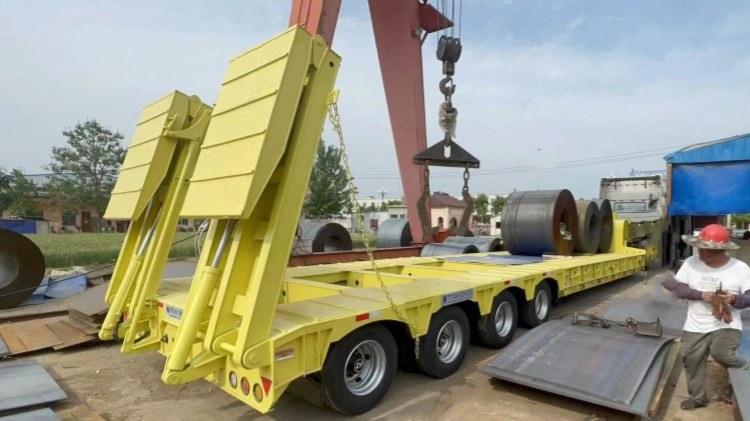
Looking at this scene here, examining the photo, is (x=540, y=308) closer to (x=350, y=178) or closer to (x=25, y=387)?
(x=350, y=178)

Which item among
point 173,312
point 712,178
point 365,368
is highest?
point 712,178

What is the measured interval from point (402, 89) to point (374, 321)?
8.87 meters

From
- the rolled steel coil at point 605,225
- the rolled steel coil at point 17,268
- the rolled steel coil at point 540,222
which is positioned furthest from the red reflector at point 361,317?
the rolled steel coil at point 17,268

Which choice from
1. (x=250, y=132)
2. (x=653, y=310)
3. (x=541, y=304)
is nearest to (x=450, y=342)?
(x=541, y=304)

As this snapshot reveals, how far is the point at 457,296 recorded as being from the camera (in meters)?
4.36

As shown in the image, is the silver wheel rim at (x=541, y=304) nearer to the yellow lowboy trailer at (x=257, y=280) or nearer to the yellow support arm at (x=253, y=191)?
the yellow lowboy trailer at (x=257, y=280)

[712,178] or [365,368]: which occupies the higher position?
[712,178]

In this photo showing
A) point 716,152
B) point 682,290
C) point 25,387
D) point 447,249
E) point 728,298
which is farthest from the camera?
point 716,152

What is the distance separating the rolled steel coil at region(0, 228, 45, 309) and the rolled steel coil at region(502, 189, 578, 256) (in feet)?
30.1

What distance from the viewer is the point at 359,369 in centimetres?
365

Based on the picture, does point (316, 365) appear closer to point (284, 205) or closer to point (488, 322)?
point (284, 205)

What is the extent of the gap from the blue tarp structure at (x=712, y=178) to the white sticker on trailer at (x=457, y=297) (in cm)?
880

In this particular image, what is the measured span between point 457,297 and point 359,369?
126 centimetres

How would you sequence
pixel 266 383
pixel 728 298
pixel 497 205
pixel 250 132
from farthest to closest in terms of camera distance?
pixel 497 205 → pixel 728 298 → pixel 250 132 → pixel 266 383
